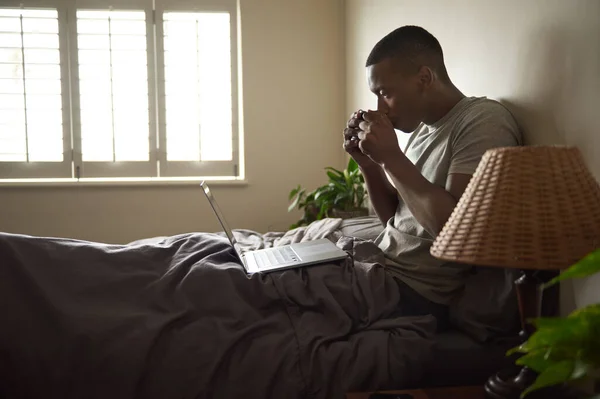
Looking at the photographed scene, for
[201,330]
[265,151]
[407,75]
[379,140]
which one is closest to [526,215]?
[379,140]

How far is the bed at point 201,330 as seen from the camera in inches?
47.5

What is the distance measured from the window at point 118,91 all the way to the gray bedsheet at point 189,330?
7.27ft

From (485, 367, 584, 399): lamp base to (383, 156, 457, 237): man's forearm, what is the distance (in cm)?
37

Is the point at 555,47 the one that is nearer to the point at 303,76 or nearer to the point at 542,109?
the point at 542,109

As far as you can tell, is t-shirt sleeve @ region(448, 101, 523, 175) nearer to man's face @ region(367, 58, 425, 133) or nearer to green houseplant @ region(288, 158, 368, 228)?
man's face @ region(367, 58, 425, 133)

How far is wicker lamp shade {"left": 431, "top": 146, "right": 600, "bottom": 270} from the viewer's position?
81 centimetres

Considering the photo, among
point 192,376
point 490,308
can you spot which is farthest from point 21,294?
point 490,308

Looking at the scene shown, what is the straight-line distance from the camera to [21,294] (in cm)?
126

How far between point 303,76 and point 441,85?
2.08m

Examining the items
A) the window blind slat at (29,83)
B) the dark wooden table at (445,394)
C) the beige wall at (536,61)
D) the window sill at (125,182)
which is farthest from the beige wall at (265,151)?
the dark wooden table at (445,394)

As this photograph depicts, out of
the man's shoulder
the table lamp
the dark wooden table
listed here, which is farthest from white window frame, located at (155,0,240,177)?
the table lamp

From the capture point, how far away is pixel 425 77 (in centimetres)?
158

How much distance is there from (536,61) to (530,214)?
68 cm

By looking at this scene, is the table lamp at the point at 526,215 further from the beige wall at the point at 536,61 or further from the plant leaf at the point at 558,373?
the beige wall at the point at 536,61
